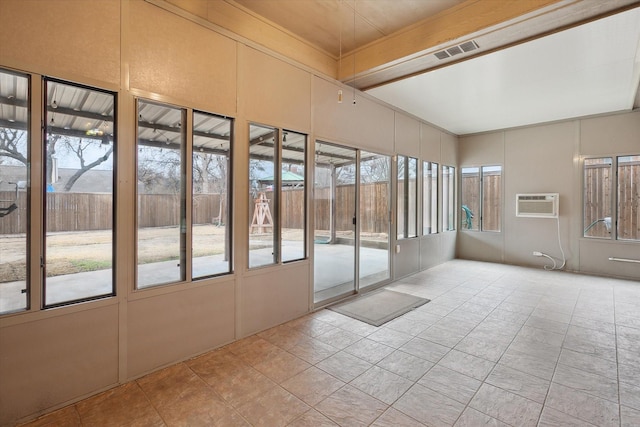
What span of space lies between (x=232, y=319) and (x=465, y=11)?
3780mm

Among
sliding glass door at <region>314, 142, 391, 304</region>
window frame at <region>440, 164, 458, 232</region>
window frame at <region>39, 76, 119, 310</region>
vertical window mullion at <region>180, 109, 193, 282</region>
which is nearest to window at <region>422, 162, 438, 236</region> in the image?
window frame at <region>440, 164, 458, 232</region>

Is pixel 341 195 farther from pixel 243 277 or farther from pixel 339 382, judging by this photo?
pixel 339 382

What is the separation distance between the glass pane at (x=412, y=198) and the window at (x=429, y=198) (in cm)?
32

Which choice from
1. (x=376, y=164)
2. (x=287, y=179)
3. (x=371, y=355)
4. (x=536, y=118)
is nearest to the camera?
(x=371, y=355)

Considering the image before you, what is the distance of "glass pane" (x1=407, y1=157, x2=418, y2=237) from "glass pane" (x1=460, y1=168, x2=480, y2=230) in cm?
229

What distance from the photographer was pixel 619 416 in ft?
6.42

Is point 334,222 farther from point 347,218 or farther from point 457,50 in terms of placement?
point 457,50

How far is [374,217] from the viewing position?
4.91m

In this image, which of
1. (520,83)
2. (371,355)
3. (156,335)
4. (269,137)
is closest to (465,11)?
(520,83)

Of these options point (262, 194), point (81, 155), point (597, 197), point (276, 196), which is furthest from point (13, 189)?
point (597, 197)

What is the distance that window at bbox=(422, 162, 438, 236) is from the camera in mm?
6145

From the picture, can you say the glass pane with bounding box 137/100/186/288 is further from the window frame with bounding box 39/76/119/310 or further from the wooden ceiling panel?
the wooden ceiling panel

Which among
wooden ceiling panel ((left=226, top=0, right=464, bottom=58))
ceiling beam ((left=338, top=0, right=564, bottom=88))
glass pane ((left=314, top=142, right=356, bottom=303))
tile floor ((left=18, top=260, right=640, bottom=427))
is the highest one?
wooden ceiling panel ((left=226, top=0, right=464, bottom=58))

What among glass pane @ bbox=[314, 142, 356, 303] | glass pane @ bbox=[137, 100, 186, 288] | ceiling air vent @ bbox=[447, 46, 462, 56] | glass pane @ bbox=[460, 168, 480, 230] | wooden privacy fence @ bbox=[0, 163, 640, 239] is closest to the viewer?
wooden privacy fence @ bbox=[0, 163, 640, 239]
